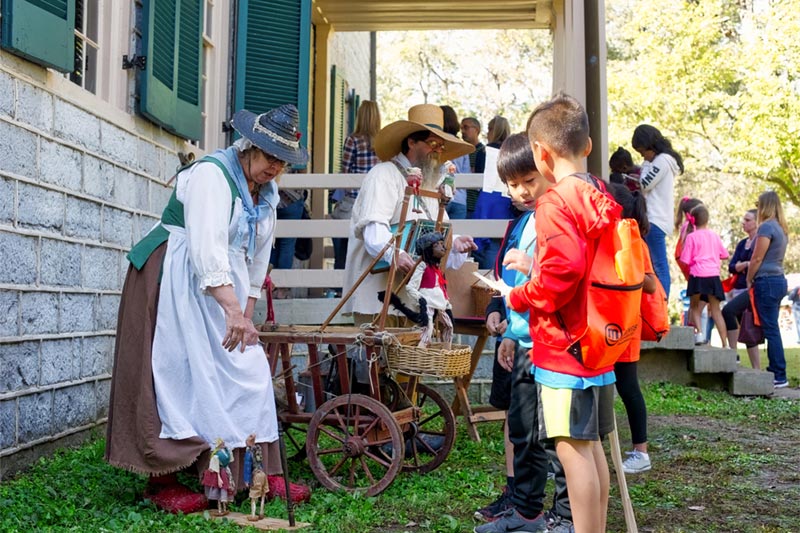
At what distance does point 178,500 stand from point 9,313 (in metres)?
1.27

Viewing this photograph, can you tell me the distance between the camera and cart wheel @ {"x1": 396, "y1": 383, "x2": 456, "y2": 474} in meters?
5.78

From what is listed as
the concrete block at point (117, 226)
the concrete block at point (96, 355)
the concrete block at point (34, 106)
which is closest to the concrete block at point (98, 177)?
the concrete block at point (117, 226)

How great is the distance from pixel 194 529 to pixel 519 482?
1374 mm

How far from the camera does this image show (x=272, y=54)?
9156mm

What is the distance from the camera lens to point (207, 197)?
4.60 m

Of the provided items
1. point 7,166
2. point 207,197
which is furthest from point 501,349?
point 7,166

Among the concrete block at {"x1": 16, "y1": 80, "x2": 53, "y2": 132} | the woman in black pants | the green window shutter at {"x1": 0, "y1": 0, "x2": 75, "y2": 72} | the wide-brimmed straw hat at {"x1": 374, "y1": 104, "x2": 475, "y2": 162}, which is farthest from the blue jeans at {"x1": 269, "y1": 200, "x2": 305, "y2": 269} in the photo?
the woman in black pants

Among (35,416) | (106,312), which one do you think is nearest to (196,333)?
(35,416)

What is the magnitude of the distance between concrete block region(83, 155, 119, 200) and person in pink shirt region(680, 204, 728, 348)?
22.4 feet

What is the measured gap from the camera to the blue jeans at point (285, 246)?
355 inches

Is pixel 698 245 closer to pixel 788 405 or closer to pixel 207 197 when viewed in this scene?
pixel 788 405

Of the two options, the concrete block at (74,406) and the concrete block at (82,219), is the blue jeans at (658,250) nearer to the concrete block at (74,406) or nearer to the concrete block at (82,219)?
the concrete block at (82,219)

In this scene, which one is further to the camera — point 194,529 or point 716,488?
point 716,488

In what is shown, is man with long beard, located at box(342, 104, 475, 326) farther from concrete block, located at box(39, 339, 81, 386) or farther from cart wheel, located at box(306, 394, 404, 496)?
concrete block, located at box(39, 339, 81, 386)
